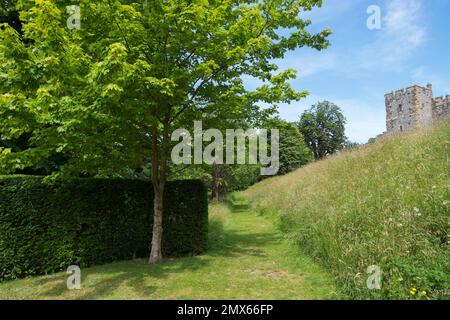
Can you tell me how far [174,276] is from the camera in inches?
270

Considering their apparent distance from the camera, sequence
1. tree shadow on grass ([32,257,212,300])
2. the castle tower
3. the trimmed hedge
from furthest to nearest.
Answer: the castle tower, the trimmed hedge, tree shadow on grass ([32,257,212,300])

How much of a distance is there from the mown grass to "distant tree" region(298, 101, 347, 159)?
49.3 meters

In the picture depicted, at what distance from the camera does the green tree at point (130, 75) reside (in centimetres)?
587

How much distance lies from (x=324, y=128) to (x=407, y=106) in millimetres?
29009

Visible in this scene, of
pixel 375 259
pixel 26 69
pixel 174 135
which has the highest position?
pixel 26 69

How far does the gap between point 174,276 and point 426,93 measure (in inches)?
1254

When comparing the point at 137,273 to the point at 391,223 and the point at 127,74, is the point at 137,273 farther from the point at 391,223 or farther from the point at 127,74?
the point at 391,223

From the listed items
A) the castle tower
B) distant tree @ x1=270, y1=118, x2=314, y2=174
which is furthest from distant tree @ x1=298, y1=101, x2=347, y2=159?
the castle tower

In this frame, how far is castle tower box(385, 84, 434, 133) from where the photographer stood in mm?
28031

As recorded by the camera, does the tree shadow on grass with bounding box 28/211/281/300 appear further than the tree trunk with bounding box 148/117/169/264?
No

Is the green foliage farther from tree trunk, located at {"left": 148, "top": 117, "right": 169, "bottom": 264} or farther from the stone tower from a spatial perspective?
the stone tower

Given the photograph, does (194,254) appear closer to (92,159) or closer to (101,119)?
(92,159)

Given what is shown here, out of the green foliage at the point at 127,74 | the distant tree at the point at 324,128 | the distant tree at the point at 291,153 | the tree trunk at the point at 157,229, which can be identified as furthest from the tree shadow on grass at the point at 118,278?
the distant tree at the point at 324,128

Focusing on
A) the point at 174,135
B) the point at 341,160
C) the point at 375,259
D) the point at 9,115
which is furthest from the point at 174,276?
the point at 341,160
